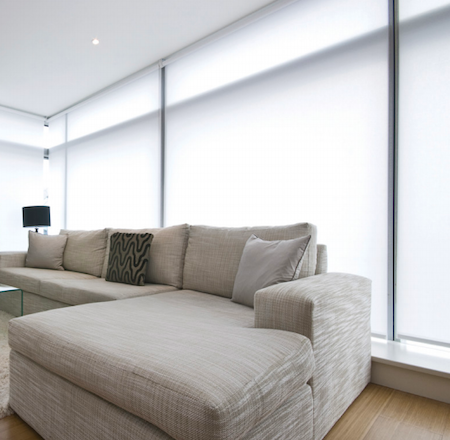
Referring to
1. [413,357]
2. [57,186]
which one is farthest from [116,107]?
[413,357]

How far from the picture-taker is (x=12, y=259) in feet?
12.4

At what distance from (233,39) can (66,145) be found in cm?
342

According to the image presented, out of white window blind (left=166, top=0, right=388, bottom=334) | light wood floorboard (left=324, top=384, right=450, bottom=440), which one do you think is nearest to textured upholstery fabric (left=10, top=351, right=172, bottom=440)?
light wood floorboard (left=324, top=384, right=450, bottom=440)

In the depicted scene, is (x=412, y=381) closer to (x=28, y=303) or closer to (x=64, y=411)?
(x=64, y=411)

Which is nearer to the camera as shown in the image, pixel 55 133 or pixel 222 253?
pixel 222 253

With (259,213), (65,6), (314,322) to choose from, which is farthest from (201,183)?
(314,322)

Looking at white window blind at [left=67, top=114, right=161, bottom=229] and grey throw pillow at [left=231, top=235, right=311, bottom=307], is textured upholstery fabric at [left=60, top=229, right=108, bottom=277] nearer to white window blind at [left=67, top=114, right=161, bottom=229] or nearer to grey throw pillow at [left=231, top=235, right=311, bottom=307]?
white window blind at [left=67, top=114, right=161, bottom=229]

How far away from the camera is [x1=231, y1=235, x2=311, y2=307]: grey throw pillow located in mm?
1825

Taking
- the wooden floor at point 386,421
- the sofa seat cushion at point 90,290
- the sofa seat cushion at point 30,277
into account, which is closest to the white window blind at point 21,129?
the sofa seat cushion at point 30,277

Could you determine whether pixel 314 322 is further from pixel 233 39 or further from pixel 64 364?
pixel 233 39

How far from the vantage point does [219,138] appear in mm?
3256

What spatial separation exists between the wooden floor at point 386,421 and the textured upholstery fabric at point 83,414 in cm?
7

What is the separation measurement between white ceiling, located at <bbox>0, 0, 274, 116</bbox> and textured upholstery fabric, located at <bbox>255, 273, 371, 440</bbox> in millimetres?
2512

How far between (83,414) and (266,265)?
110 cm
